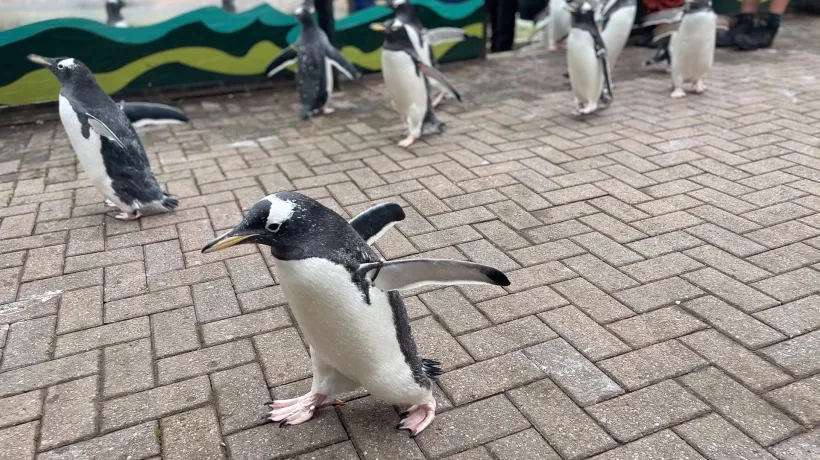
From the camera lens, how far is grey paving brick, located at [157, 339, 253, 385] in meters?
2.31

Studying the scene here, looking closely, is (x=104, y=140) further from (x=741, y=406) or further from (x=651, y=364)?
(x=741, y=406)

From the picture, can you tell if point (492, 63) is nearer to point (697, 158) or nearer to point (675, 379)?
point (697, 158)

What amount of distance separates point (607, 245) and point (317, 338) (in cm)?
187

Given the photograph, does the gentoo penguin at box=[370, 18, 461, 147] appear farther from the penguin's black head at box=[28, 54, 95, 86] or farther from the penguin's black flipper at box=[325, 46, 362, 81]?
the penguin's black head at box=[28, 54, 95, 86]

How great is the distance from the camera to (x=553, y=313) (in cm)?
261

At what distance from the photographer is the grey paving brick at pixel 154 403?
2094mm

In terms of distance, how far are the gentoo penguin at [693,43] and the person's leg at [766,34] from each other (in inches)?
98.0

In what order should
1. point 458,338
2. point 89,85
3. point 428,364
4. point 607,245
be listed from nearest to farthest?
point 428,364, point 458,338, point 607,245, point 89,85

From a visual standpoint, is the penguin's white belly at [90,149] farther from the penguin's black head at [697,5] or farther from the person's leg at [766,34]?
the person's leg at [766,34]

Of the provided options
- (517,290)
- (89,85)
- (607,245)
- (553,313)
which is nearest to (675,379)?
(553,313)

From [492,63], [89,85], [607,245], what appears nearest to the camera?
[607,245]

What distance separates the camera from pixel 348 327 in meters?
1.74

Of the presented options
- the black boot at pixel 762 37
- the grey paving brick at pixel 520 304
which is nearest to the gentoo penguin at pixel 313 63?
the grey paving brick at pixel 520 304

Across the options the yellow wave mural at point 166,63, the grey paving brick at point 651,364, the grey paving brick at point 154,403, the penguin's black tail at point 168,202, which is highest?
the yellow wave mural at point 166,63
